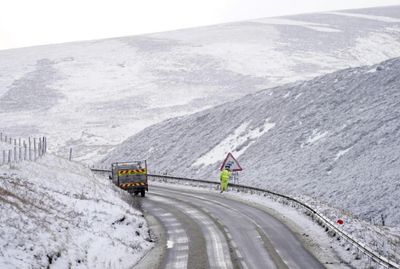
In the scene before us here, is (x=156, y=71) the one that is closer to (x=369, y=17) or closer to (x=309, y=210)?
(x=369, y=17)

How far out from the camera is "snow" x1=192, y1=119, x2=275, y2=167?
149ft

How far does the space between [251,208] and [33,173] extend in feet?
34.4

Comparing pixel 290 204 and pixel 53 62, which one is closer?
pixel 290 204

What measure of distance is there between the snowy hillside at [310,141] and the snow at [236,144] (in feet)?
0.41

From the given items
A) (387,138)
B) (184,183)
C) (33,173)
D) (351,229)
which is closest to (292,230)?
(351,229)

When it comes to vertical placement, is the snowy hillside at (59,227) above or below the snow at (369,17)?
below

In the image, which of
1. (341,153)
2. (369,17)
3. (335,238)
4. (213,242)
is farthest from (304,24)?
(213,242)

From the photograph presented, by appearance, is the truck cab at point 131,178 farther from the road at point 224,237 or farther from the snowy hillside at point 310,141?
the snowy hillside at point 310,141

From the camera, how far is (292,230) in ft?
60.7

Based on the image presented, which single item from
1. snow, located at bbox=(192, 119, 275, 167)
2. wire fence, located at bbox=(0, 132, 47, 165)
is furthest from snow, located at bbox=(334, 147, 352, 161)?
wire fence, located at bbox=(0, 132, 47, 165)

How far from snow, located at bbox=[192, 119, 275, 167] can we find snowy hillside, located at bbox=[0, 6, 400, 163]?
23.1 m

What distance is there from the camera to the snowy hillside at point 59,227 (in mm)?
11070

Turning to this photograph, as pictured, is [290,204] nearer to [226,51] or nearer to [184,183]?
[184,183]

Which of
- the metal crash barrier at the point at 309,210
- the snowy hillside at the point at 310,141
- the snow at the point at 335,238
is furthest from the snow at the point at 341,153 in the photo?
the snow at the point at 335,238
